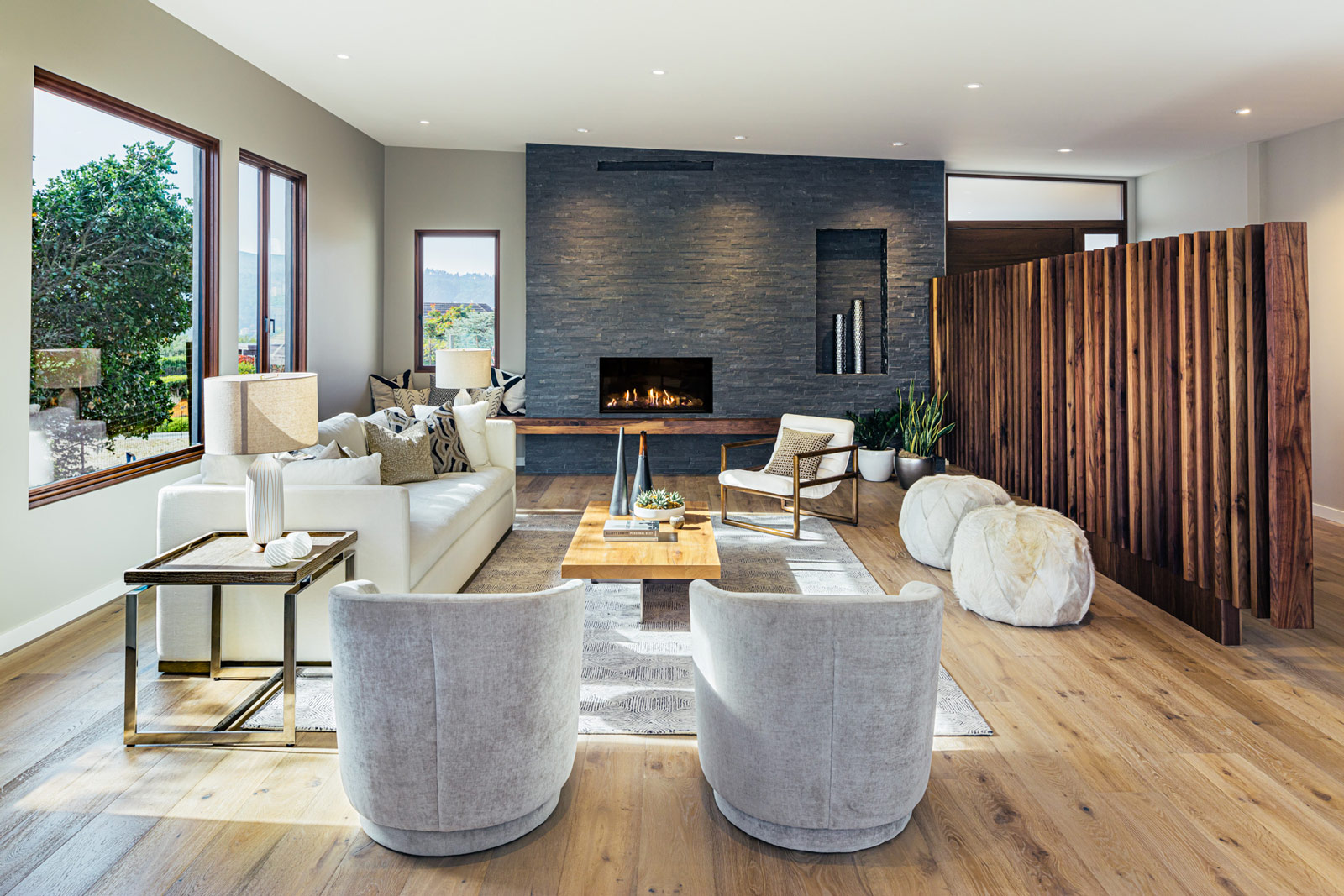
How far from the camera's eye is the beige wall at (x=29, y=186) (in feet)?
11.1

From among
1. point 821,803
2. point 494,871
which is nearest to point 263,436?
point 494,871

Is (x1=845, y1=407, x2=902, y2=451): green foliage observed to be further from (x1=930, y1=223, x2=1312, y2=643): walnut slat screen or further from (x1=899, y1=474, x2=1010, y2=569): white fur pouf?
(x1=899, y1=474, x2=1010, y2=569): white fur pouf

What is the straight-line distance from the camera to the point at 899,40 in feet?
15.2

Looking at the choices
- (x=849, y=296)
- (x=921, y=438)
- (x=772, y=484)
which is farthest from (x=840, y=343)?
(x=772, y=484)

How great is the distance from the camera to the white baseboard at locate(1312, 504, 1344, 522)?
5.80 m

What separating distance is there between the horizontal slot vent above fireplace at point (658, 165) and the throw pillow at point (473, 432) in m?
3.10

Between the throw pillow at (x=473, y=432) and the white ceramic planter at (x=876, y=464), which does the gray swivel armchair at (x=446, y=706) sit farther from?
the white ceramic planter at (x=876, y=464)

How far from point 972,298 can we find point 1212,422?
307cm

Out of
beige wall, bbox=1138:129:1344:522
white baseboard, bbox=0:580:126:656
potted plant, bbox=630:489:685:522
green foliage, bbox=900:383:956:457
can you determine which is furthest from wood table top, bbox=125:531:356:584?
beige wall, bbox=1138:129:1344:522

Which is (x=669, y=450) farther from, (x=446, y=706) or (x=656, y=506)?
(x=446, y=706)

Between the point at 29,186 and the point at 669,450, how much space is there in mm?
5264

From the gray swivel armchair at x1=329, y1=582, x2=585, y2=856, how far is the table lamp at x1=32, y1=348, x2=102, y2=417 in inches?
106

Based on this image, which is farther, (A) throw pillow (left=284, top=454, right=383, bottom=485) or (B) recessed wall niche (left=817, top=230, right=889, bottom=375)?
(B) recessed wall niche (left=817, top=230, right=889, bottom=375)

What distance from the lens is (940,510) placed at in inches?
175
